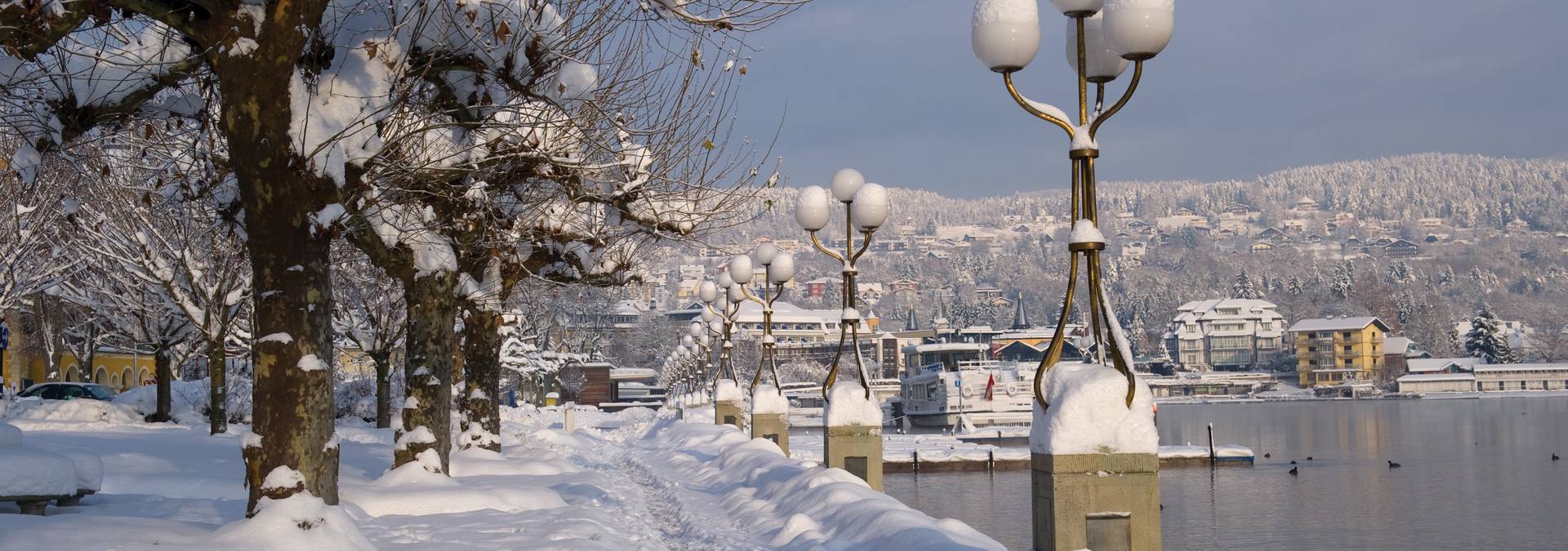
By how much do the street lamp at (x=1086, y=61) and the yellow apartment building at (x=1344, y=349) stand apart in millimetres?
165755

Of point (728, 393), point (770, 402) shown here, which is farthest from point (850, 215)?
point (728, 393)

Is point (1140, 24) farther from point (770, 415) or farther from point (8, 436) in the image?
point (770, 415)

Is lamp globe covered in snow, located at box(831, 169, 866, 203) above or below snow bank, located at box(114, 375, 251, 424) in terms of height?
above

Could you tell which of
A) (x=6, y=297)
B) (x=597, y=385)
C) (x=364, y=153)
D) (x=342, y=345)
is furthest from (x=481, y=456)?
(x=597, y=385)

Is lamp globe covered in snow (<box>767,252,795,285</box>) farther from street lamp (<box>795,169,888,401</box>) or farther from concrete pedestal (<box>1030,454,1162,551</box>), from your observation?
concrete pedestal (<box>1030,454,1162,551</box>)

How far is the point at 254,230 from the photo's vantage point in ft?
31.6

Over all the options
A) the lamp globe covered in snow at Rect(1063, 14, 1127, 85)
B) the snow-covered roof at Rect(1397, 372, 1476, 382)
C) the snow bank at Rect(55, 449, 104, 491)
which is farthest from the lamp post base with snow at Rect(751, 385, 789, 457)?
the snow-covered roof at Rect(1397, 372, 1476, 382)

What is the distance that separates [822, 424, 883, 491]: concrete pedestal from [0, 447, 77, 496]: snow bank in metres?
8.03

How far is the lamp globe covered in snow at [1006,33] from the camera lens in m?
8.87

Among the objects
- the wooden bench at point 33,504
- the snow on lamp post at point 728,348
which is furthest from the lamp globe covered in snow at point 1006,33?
the snow on lamp post at point 728,348

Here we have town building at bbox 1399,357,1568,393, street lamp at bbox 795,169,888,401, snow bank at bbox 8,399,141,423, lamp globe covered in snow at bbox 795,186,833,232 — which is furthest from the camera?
town building at bbox 1399,357,1568,393

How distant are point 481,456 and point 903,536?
37.1ft

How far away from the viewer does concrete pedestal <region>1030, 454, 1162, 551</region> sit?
8.11 metres

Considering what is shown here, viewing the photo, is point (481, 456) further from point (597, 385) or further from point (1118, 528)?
point (597, 385)
